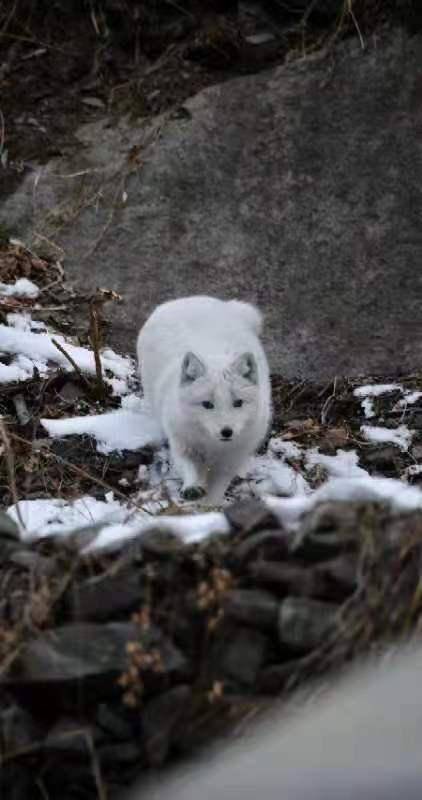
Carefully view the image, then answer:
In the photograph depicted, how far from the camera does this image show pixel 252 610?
156 inches

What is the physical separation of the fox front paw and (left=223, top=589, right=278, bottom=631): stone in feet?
8.77

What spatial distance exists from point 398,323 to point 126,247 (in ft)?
6.83

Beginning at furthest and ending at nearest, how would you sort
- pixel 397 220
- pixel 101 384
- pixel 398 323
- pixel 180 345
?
pixel 397 220
pixel 398 323
pixel 101 384
pixel 180 345

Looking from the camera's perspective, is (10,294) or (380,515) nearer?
(380,515)

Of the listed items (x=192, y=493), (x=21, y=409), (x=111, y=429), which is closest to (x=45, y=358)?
(x=21, y=409)

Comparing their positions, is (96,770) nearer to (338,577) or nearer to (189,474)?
(338,577)

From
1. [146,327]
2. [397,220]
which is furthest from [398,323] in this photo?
[146,327]

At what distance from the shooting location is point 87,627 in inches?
157

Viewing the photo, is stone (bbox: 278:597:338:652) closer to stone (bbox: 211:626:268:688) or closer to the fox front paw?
stone (bbox: 211:626:268:688)

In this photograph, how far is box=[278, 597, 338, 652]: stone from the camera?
3855 mm

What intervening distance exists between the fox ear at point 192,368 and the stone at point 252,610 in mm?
2695

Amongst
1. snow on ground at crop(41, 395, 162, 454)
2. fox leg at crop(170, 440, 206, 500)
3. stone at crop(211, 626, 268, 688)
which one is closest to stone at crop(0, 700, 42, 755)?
stone at crop(211, 626, 268, 688)

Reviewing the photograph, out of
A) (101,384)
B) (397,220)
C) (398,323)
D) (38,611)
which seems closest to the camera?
(38,611)

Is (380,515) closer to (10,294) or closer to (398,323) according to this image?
(398,323)
